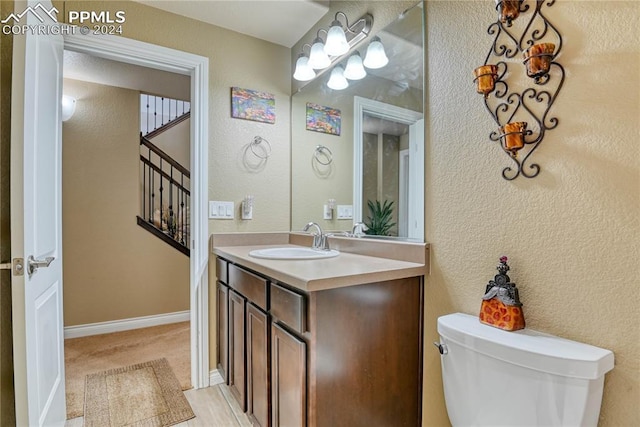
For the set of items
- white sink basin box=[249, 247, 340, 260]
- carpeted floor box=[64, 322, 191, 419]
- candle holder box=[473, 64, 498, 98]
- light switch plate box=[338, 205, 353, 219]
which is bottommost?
carpeted floor box=[64, 322, 191, 419]

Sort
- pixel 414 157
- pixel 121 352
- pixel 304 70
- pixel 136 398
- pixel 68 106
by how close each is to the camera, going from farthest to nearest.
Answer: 1. pixel 68 106
2. pixel 121 352
3. pixel 304 70
4. pixel 136 398
5. pixel 414 157

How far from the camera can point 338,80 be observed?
1971 mm

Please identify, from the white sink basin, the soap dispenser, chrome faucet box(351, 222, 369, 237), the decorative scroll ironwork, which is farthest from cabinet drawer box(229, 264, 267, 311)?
the decorative scroll ironwork

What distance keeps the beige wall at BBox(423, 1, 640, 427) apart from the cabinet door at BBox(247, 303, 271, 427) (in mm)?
711

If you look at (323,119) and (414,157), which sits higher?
(323,119)

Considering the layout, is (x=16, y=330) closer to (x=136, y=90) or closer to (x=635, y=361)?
(x=635, y=361)

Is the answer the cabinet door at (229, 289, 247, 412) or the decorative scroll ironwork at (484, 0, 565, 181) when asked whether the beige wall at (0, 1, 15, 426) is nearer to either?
the cabinet door at (229, 289, 247, 412)

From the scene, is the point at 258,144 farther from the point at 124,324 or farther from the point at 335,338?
the point at 124,324

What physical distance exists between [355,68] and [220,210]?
1.18 metres

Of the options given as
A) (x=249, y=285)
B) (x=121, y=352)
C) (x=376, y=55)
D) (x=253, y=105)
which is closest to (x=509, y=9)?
(x=376, y=55)

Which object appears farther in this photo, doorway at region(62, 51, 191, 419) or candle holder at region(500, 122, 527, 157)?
doorway at region(62, 51, 191, 419)

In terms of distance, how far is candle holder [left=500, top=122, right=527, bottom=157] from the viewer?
101cm

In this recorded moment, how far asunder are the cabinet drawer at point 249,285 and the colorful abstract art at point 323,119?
1.04m

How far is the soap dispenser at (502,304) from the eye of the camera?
3.29ft
